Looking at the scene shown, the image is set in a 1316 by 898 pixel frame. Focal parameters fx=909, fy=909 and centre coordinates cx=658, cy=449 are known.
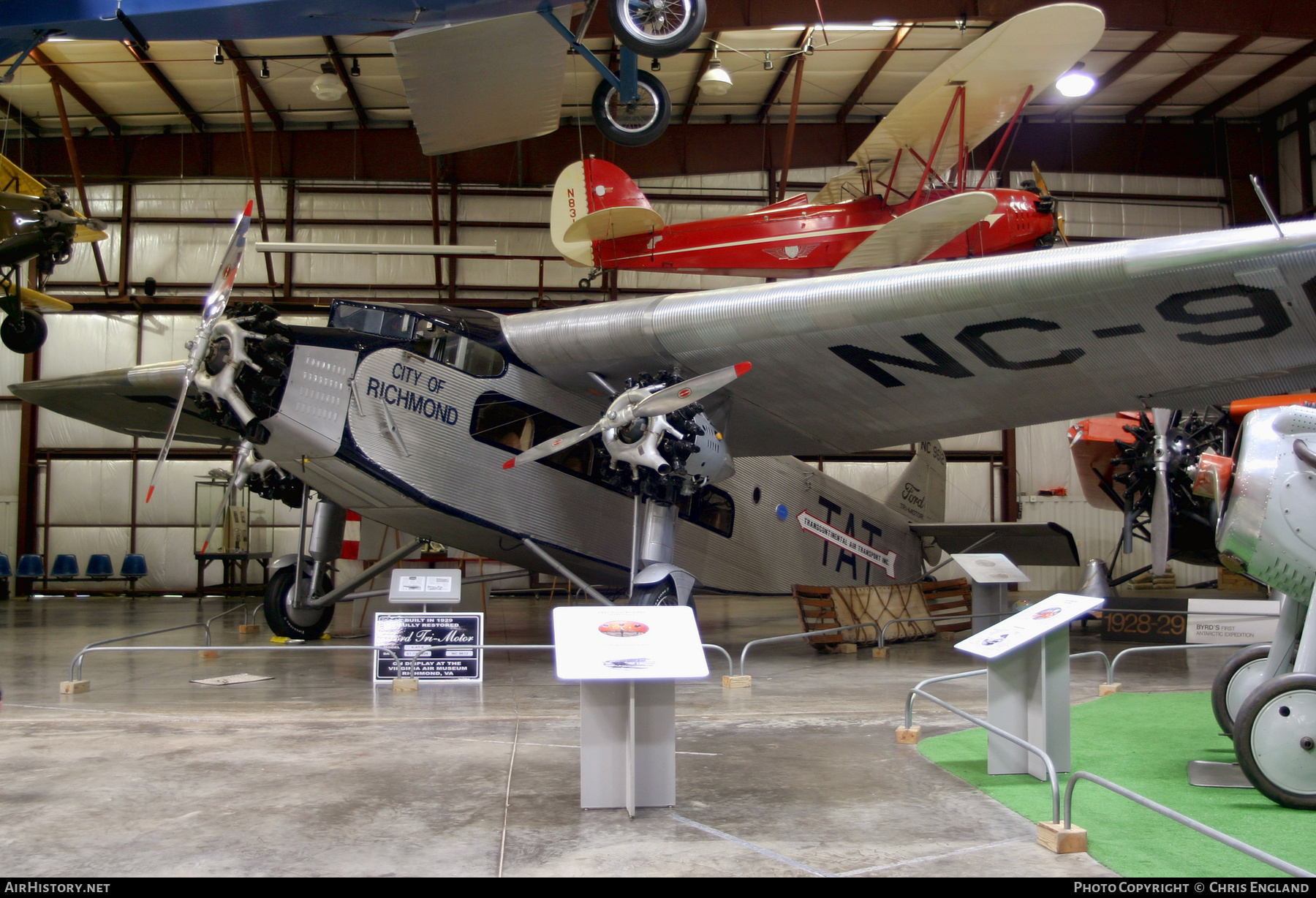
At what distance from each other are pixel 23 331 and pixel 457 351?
1240 cm

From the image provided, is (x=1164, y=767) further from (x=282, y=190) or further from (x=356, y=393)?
(x=282, y=190)

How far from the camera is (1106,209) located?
25938 mm

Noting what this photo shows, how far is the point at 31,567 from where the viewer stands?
23.1 metres

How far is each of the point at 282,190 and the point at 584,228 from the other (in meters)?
13.9

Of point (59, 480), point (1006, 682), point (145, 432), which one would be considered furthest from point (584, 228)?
point (59, 480)

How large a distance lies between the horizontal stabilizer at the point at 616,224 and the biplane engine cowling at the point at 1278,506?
34.1 feet

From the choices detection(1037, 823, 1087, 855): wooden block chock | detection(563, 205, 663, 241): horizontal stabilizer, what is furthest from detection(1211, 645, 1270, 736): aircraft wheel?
detection(563, 205, 663, 241): horizontal stabilizer

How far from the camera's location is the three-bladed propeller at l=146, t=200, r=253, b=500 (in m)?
8.84

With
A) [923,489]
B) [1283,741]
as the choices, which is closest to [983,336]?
[1283,741]

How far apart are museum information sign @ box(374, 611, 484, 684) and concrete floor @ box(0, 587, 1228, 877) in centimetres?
29

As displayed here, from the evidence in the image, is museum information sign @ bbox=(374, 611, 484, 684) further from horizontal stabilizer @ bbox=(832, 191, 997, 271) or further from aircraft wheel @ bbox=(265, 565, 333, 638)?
horizontal stabilizer @ bbox=(832, 191, 997, 271)

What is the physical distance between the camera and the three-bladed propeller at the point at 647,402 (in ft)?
28.4

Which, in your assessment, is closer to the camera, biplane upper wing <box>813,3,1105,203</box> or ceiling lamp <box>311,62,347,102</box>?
biplane upper wing <box>813,3,1105,203</box>

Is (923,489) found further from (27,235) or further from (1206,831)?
(27,235)
